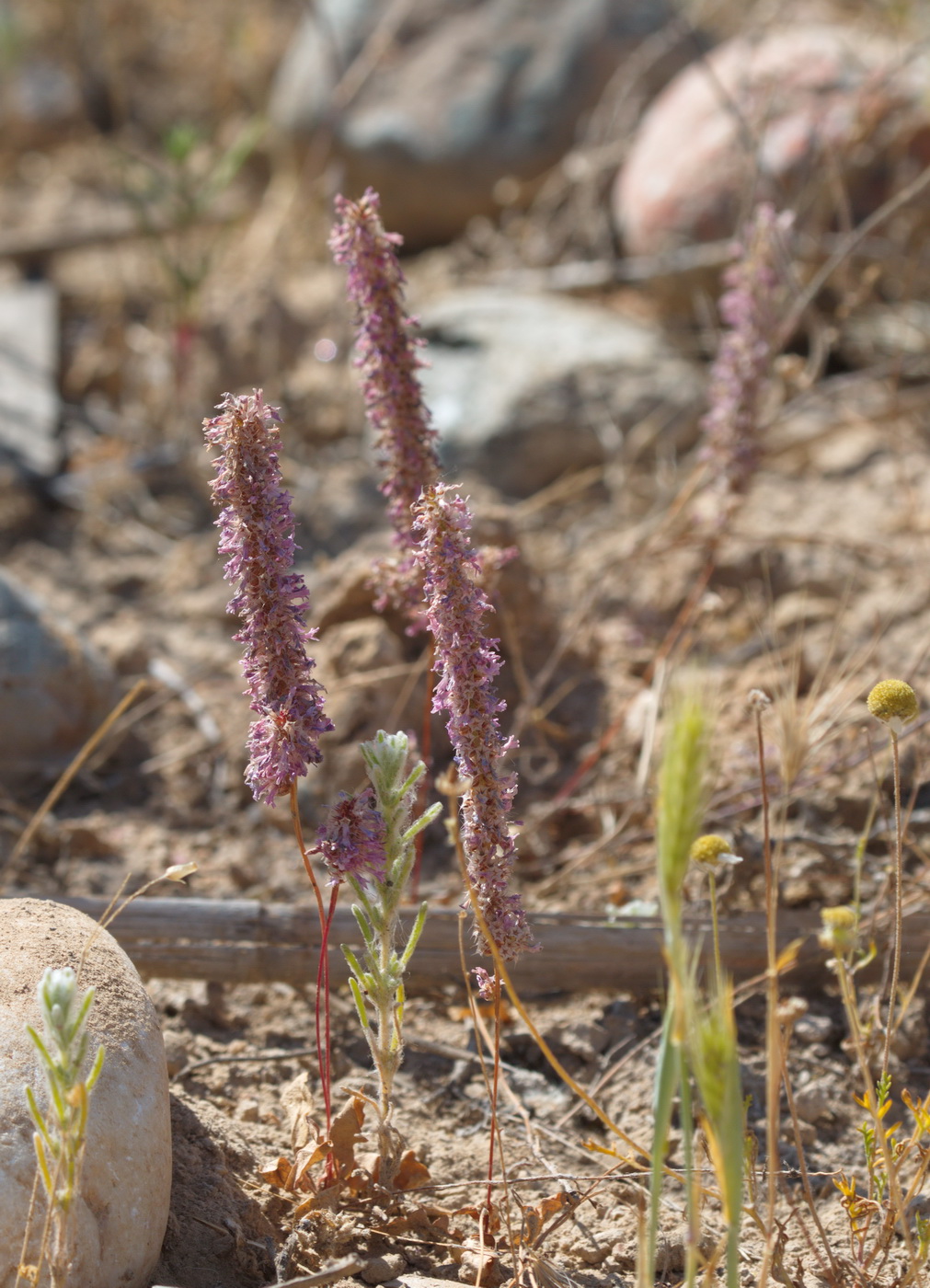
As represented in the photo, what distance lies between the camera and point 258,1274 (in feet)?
6.29

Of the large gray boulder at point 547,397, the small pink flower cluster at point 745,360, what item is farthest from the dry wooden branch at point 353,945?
the large gray boulder at point 547,397

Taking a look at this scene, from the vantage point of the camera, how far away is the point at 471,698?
5.56 ft

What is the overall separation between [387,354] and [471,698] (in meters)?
0.74

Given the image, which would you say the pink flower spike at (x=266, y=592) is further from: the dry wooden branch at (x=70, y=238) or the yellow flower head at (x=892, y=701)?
the dry wooden branch at (x=70, y=238)

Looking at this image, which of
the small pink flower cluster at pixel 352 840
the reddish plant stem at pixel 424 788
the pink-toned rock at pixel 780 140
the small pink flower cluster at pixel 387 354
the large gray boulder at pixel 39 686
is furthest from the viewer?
the pink-toned rock at pixel 780 140

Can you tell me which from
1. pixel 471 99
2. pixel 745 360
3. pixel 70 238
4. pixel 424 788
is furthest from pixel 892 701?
pixel 70 238

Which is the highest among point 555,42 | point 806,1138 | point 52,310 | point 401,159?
point 555,42

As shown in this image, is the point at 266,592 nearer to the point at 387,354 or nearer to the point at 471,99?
the point at 387,354

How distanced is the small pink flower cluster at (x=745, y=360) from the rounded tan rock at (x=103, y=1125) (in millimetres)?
2002

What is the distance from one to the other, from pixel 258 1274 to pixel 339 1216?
157 mm

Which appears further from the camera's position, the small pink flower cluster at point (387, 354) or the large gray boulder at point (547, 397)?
the large gray boulder at point (547, 397)

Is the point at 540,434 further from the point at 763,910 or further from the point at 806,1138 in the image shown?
the point at 806,1138

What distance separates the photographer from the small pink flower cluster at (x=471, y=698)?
5.40 feet

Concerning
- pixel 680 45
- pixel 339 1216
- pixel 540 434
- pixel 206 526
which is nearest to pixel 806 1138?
pixel 339 1216
